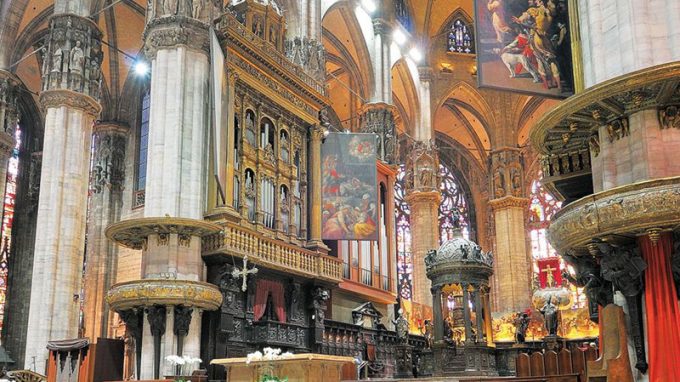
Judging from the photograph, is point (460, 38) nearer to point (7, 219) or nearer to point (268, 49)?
point (268, 49)

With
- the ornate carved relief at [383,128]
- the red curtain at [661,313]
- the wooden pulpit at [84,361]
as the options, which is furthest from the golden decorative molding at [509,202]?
the red curtain at [661,313]

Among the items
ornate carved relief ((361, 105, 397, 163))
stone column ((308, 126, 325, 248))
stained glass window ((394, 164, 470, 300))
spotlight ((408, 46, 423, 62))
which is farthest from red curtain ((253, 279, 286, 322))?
spotlight ((408, 46, 423, 62))

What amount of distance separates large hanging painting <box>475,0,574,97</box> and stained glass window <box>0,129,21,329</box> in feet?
72.0

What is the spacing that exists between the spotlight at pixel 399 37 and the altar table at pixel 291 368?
2209cm

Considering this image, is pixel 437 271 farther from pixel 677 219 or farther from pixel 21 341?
pixel 21 341

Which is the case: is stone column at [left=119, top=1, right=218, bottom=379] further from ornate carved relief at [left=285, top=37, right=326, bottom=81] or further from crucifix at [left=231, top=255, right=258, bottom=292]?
ornate carved relief at [left=285, top=37, right=326, bottom=81]

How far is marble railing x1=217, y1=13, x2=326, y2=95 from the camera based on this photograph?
62.6 feet

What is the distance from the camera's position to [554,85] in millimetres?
12219

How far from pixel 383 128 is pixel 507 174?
35.1 feet

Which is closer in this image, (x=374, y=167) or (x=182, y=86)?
(x=182, y=86)

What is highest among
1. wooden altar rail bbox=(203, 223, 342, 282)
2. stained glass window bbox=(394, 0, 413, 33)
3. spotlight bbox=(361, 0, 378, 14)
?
stained glass window bbox=(394, 0, 413, 33)

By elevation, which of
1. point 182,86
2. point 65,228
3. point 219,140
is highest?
point 182,86

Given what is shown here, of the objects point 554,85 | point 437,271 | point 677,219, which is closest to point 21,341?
point 437,271

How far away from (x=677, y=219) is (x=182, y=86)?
12.9 metres
